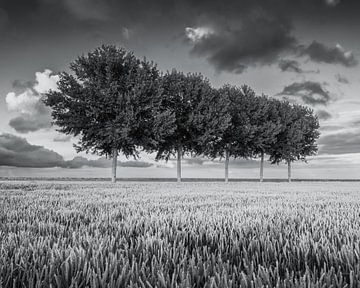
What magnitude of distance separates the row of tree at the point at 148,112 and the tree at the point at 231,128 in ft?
0.30

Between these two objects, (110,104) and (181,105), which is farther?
(181,105)

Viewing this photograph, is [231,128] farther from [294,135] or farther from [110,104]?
[110,104]

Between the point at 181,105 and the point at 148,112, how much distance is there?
224 inches

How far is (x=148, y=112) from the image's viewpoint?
27.5 m

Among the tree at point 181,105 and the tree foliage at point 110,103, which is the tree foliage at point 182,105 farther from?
the tree foliage at point 110,103

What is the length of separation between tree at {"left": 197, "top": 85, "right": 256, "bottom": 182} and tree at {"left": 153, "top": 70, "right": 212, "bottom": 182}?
157 centimetres

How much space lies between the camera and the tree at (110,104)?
26.0m

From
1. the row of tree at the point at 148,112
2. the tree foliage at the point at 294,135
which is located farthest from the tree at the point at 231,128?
the tree foliage at the point at 294,135

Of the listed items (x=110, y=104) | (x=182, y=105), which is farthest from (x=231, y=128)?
(x=110, y=104)

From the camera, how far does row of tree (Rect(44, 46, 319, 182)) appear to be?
86.3 ft

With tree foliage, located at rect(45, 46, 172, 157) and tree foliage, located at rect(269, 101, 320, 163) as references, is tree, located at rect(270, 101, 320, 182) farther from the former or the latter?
tree foliage, located at rect(45, 46, 172, 157)

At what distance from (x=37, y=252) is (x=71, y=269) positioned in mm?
539

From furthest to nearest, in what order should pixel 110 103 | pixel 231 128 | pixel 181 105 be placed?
pixel 231 128 → pixel 181 105 → pixel 110 103

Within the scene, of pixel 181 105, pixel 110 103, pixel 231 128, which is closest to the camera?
pixel 110 103
